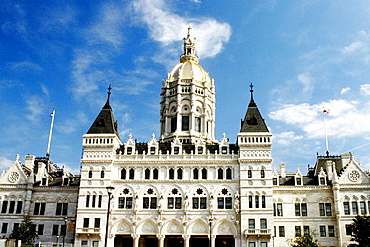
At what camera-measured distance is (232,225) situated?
65375 mm

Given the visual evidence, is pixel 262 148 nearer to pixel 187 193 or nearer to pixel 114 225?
pixel 187 193

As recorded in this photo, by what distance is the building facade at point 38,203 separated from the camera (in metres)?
71.4

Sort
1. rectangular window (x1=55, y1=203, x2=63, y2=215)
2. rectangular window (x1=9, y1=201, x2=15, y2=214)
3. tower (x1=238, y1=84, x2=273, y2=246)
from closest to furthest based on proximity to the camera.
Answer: tower (x1=238, y1=84, x2=273, y2=246) → rectangular window (x1=9, y1=201, x2=15, y2=214) → rectangular window (x1=55, y1=203, x2=63, y2=215)

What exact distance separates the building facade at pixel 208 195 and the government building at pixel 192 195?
0.53ft

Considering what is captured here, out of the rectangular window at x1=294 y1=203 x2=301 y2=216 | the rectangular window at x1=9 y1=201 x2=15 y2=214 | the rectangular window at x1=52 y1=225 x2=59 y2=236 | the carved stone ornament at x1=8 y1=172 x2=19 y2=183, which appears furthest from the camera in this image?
the carved stone ornament at x1=8 y1=172 x2=19 y2=183

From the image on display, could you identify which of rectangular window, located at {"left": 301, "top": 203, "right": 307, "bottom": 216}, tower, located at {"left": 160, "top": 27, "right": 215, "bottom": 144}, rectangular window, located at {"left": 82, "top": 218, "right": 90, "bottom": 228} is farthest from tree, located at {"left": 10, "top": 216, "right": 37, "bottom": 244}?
rectangular window, located at {"left": 301, "top": 203, "right": 307, "bottom": 216}

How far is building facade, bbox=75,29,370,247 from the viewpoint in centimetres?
6562

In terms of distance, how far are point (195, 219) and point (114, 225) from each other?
520 inches

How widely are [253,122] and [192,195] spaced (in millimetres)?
16396

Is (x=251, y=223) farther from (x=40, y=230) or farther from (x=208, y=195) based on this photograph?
(x=40, y=230)

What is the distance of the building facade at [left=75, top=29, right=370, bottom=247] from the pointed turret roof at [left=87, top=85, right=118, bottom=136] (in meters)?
0.20

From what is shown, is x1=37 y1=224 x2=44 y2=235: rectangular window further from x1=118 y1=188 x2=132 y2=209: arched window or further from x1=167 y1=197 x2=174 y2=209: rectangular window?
x1=167 y1=197 x2=174 y2=209: rectangular window

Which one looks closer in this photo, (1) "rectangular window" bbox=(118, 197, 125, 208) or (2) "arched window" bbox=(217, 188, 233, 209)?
(2) "arched window" bbox=(217, 188, 233, 209)

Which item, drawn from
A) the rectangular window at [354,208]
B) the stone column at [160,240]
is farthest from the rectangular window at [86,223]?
the rectangular window at [354,208]
